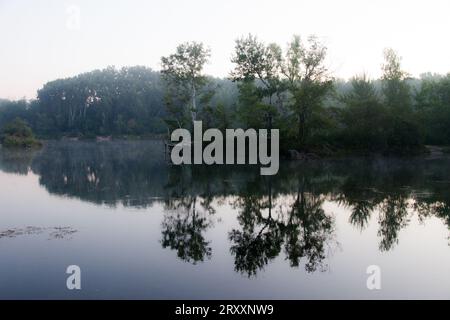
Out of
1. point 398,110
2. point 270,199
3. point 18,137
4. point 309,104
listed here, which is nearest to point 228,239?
point 270,199

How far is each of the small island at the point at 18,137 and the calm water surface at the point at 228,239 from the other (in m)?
49.4

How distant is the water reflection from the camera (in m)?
10.6

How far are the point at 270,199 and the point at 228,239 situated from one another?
231 inches

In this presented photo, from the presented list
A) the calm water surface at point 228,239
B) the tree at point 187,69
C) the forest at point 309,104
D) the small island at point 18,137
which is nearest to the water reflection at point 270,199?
the calm water surface at point 228,239

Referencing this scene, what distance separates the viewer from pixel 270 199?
1686 centimetres

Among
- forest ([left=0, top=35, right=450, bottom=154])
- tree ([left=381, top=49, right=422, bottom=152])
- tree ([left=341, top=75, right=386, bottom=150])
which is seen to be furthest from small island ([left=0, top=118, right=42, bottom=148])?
tree ([left=381, top=49, right=422, bottom=152])

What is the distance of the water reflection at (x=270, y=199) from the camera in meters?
10.6

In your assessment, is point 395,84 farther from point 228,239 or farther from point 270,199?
point 228,239

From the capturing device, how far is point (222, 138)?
1608 inches

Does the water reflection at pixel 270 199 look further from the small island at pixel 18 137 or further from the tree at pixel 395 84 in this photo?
the small island at pixel 18 137

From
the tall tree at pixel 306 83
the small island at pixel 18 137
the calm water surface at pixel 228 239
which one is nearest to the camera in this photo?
the calm water surface at pixel 228 239

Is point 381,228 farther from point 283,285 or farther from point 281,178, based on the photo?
point 281,178

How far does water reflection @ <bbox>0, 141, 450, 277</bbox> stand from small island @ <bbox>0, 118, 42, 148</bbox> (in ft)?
134

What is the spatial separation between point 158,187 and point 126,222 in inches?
306
